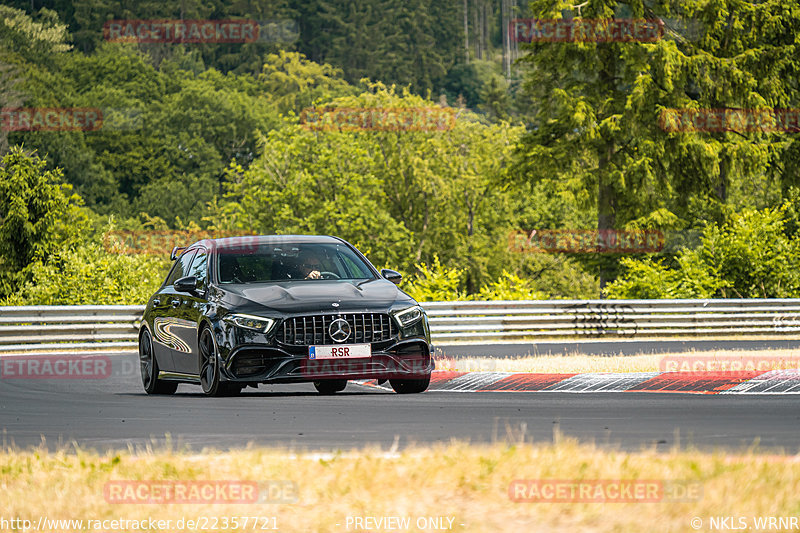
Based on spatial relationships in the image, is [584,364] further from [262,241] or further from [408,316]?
[262,241]

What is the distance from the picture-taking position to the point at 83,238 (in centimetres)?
4234

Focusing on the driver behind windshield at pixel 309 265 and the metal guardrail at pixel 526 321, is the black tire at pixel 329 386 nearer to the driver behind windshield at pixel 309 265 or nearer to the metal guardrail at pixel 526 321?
the driver behind windshield at pixel 309 265

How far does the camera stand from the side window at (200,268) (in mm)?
12984

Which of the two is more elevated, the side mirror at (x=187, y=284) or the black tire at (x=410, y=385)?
the side mirror at (x=187, y=284)

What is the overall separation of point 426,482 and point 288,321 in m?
5.72

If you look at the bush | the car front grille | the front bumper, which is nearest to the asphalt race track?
the front bumper

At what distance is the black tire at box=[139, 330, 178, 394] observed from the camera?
45.7 feet

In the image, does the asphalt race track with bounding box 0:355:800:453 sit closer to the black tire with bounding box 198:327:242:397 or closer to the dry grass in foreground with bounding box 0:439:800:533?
the black tire with bounding box 198:327:242:397

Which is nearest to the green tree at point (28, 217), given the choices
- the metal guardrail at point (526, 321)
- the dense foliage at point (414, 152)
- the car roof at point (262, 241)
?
the dense foliage at point (414, 152)

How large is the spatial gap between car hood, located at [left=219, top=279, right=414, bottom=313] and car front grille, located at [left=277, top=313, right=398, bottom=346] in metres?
0.07

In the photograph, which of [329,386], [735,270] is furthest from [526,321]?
[329,386]

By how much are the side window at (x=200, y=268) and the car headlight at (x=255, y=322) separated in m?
1.17

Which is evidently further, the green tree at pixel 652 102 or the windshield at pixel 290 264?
the green tree at pixel 652 102

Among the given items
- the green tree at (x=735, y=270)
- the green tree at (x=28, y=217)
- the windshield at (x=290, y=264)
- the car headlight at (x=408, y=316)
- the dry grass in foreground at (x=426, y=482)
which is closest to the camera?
the dry grass in foreground at (x=426, y=482)
